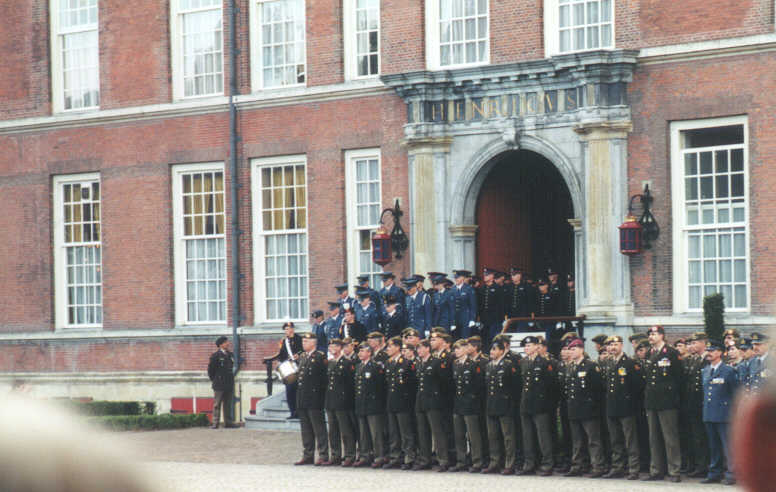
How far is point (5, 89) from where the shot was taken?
30.7 meters

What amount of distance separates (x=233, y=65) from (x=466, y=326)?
8.26 m

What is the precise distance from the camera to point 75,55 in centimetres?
2991

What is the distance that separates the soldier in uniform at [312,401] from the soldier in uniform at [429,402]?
1.77 m

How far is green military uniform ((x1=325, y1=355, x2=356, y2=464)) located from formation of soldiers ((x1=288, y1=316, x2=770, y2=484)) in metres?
0.01

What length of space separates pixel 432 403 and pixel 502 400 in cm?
117

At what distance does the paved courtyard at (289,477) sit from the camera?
1625cm

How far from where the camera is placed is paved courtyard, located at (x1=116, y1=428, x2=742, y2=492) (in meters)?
16.2

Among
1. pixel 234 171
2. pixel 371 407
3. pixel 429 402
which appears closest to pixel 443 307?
pixel 371 407

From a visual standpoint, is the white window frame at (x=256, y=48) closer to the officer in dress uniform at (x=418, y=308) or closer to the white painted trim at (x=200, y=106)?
the white painted trim at (x=200, y=106)

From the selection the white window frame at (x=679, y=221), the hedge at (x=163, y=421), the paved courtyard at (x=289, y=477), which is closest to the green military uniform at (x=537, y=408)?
the paved courtyard at (x=289, y=477)

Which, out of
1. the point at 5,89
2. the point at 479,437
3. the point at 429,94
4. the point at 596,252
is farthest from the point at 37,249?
the point at 479,437

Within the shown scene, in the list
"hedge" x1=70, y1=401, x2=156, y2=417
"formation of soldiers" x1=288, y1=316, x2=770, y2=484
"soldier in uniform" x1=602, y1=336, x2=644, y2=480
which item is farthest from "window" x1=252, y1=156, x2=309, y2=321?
"soldier in uniform" x1=602, y1=336, x2=644, y2=480

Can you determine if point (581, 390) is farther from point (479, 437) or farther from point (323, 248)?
point (323, 248)

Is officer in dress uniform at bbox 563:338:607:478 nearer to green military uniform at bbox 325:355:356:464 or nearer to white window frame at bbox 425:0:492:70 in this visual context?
green military uniform at bbox 325:355:356:464
